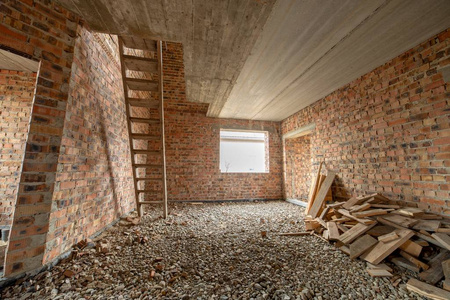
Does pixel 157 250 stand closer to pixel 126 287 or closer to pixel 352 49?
pixel 126 287

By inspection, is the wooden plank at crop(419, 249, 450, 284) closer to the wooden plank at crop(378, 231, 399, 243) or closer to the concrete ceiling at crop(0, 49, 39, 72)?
the wooden plank at crop(378, 231, 399, 243)

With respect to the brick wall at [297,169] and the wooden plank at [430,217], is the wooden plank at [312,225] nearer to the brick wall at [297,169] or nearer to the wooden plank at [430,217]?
the wooden plank at [430,217]

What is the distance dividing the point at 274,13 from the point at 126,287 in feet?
9.92

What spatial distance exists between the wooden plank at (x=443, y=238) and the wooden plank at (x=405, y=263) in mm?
342

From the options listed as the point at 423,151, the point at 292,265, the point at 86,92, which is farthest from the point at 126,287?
the point at 423,151

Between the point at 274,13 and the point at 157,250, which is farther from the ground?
the point at 274,13

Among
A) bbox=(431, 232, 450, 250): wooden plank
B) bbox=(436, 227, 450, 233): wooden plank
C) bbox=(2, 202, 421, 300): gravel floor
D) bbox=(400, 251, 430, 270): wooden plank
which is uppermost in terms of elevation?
bbox=(436, 227, 450, 233): wooden plank

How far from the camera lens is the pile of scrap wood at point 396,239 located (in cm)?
156

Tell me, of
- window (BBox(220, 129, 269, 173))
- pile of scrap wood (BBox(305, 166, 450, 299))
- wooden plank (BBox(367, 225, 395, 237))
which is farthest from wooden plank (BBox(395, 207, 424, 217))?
window (BBox(220, 129, 269, 173))

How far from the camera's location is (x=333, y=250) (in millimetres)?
2123

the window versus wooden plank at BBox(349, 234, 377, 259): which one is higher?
the window

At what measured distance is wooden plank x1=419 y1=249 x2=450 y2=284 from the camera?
150 cm

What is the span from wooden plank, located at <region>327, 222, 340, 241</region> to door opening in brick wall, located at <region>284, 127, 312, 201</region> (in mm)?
3030

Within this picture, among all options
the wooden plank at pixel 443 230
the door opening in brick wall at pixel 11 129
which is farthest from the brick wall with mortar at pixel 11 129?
the wooden plank at pixel 443 230
